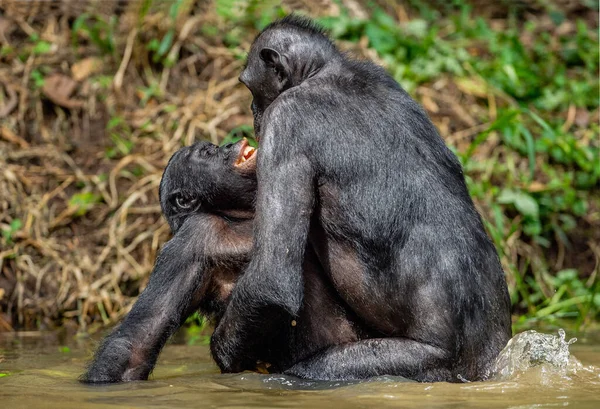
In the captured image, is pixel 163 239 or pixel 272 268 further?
pixel 163 239

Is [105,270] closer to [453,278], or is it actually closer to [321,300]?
[321,300]

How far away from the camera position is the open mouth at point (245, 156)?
5.21 metres

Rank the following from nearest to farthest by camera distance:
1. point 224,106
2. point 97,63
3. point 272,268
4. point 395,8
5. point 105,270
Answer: point 272,268 → point 105,270 → point 224,106 → point 97,63 → point 395,8

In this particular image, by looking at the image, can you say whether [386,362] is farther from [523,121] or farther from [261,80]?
[523,121]

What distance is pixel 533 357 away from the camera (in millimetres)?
4652

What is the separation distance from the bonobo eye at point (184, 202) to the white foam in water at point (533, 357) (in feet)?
6.17

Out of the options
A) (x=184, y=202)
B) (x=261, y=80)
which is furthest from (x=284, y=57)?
(x=184, y=202)

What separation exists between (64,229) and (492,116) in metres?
3.99

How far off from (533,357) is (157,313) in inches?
74.1

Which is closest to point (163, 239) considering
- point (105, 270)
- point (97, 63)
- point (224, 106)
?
point (105, 270)

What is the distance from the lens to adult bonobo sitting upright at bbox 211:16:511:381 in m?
4.47

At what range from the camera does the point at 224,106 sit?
8.65 meters

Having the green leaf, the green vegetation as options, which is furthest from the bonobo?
the green leaf

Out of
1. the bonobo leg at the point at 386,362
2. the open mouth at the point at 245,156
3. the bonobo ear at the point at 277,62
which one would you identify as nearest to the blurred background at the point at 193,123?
the bonobo ear at the point at 277,62
